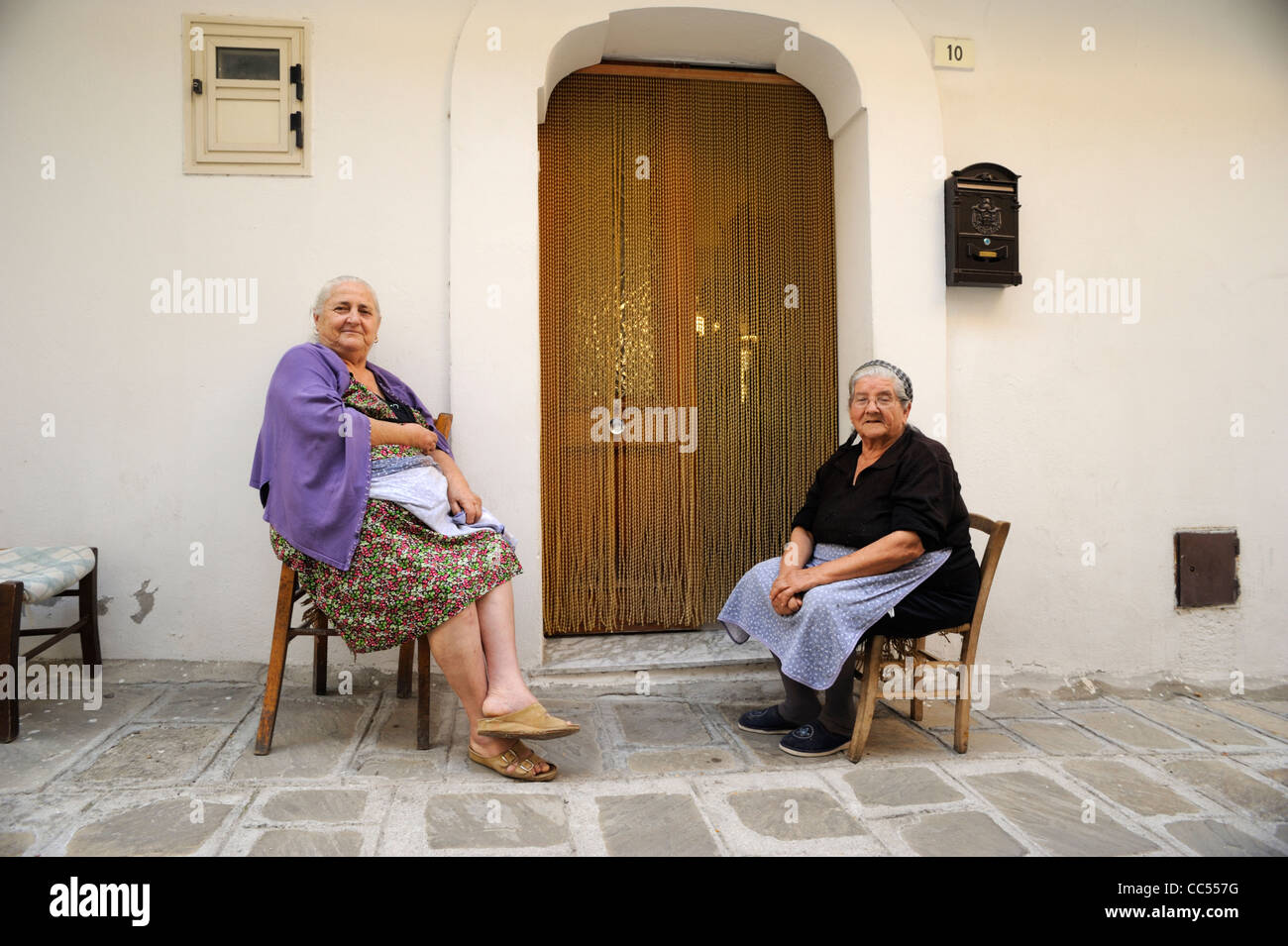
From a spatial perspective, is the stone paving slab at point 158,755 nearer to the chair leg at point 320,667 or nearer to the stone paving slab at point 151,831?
the stone paving slab at point 151,831

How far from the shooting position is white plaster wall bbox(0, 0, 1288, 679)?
311 centimetres


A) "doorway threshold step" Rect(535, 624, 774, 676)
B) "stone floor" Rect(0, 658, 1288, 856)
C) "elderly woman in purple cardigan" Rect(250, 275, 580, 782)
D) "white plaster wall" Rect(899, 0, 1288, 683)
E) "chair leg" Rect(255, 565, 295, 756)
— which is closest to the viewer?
"stone floor" Rect(0, 658, 1288, 856)

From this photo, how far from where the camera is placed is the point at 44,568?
2.72 metres

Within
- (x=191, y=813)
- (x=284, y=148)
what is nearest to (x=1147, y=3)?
(x=284, y=148)

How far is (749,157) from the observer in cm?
368


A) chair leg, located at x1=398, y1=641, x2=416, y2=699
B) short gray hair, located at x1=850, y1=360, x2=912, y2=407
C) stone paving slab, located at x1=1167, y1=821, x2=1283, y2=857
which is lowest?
stone paving slab, located at x1=1167, y1=821, x2=1283, y2=857

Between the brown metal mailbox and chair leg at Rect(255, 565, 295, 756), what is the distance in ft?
9.45

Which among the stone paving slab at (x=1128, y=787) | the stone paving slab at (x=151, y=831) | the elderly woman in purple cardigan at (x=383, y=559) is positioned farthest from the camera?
the elderly woman in purple cardigan at (x=383, y=559)

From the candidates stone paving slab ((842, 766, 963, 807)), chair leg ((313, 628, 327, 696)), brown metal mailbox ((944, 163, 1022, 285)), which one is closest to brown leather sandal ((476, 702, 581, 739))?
stone paving slab ((842, 766, 963, 807))

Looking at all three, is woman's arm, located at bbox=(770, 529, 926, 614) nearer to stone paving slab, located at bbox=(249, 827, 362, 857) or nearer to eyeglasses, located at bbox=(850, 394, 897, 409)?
eyeglasses, located at bbox=(850, 394, 897, 409)

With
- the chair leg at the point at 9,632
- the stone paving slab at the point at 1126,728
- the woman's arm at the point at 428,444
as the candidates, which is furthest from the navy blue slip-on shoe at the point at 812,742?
the chair leg at the point at 9,632

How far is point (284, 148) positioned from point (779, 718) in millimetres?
2927

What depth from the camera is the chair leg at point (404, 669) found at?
3029 mm

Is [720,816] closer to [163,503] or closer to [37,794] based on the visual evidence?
[37,794]
